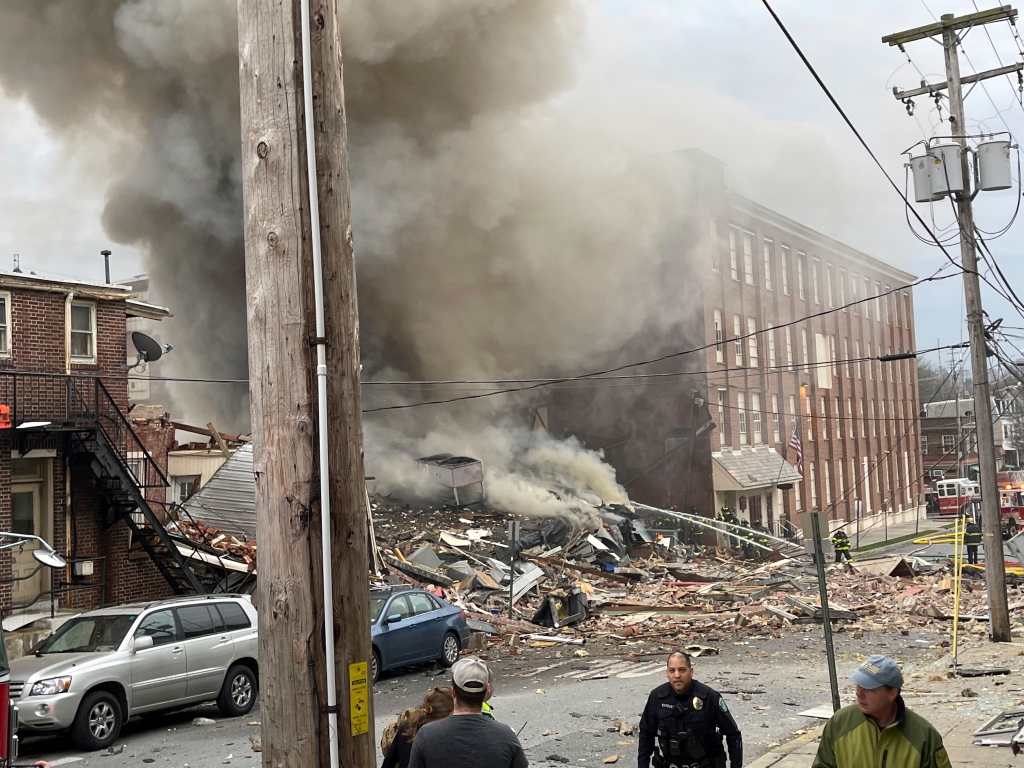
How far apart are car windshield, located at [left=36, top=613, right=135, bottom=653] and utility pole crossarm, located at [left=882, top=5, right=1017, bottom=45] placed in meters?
14.7

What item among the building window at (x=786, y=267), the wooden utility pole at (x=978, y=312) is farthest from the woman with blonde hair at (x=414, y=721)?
the building window at (x=786, y=267)

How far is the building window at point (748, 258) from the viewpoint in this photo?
4075 cm

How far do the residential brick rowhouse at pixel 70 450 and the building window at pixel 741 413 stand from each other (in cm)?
2701

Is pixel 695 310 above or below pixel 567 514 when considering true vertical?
above

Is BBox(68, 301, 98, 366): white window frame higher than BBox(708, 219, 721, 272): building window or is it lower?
lower

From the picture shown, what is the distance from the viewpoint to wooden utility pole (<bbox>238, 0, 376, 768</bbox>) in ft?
9.38

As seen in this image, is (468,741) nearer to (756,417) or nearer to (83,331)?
(83,331)

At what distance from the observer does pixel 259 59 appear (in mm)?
3066

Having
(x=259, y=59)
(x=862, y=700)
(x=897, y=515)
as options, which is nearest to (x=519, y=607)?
(x=862, y=700)

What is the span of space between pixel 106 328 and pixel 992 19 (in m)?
15.4

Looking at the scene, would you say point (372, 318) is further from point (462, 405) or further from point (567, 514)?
point (567, 514)

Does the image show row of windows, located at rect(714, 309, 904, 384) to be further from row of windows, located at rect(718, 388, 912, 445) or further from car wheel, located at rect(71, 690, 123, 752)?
car wheel, located at rect(71, 690, 123, 752)

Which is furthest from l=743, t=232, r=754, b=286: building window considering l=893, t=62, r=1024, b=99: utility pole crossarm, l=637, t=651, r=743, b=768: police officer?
l=637, t=651, r=743, b=768: police officer

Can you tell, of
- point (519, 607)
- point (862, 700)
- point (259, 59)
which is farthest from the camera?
point (519, 607)
